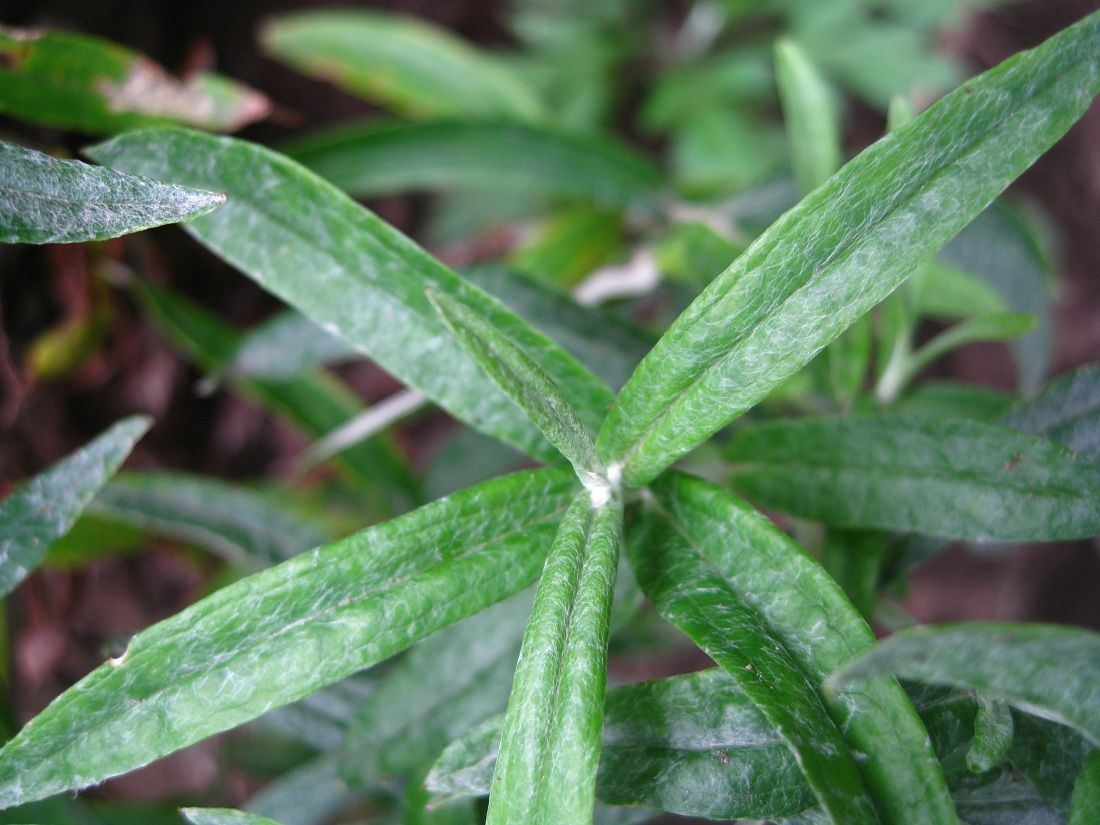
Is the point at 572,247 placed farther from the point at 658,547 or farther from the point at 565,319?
the point at 658,547

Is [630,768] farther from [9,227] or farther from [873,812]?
[9,227]

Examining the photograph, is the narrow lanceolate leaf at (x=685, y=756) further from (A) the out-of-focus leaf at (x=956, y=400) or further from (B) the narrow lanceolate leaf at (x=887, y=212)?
(A) the out-of-focus leaf at (x=956, y=400)

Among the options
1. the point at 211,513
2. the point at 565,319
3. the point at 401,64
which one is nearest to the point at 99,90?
the point at 211,513

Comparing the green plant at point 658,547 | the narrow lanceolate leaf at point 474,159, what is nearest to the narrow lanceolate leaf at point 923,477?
the green plant at point 658,547

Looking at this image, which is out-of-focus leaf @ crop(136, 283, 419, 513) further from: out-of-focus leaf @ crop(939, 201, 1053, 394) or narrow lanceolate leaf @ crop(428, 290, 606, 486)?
out-of-focus leaf @ crop(939, 201, 1053, 394)

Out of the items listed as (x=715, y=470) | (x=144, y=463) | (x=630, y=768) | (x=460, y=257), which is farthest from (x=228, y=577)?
(x=630, y=768)

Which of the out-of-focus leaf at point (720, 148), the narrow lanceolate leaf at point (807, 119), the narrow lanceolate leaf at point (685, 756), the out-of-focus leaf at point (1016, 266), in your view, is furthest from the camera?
the out-of-focus leaf at point (720, 148)
